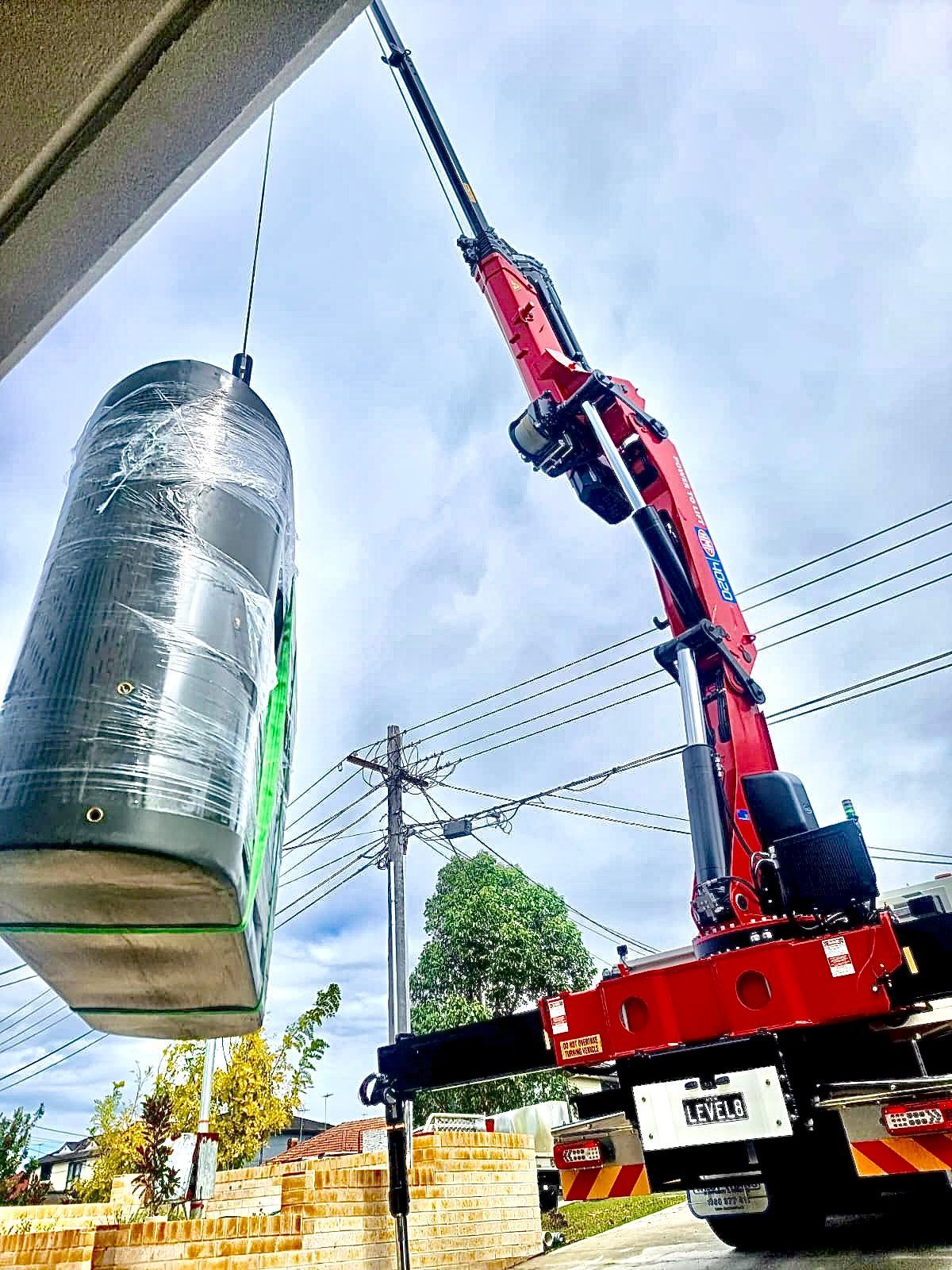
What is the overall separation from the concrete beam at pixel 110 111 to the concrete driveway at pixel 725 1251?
5.05 m

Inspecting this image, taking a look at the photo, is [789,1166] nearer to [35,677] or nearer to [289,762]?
[289,762]

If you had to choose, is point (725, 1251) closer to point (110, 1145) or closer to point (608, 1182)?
point (608, 1182)

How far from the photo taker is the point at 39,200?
107cm

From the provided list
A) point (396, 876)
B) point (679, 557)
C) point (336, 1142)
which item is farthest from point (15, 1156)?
point (679, 557)

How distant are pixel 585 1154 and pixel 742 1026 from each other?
1.07 metres

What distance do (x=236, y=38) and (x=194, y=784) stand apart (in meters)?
0.91

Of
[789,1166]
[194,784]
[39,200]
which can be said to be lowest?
[789,1166]

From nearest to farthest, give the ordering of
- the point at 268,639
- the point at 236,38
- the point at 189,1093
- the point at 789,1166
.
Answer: the point at 236,38, the point at 268,639, the point at 789,1166, the point at 189,1093

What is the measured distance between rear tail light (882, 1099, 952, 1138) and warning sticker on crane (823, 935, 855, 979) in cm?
48

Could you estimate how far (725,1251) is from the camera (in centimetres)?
527

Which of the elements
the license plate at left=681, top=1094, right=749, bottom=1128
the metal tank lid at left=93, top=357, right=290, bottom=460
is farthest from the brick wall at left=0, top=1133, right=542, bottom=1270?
the metal tank lid at left=93, top=357, right=290, bottom=460

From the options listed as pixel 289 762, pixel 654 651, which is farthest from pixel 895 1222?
pixel 289 762

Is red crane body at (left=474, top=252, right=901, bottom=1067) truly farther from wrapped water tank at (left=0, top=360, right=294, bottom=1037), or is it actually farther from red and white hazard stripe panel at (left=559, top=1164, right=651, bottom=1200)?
wrapped water tank at (left=0, top=360, right=294, bottom=1037)

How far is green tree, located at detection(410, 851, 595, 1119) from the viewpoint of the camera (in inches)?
706
